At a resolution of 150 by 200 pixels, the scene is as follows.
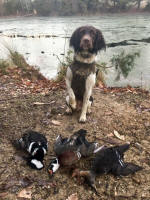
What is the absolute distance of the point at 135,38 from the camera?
555 inches

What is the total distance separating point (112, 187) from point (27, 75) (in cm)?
565

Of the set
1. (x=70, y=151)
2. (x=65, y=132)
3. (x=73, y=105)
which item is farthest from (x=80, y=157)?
(x=73, y=105)

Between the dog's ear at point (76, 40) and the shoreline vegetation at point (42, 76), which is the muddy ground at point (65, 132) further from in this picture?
the dog's ear at point (76, 40)

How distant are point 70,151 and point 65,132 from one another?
988 millimetres

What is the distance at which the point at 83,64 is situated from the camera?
4160 mm

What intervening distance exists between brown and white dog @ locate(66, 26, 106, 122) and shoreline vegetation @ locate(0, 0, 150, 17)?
112ft

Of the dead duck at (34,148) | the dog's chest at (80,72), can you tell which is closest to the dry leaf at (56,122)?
the dog's chest at (80,72)

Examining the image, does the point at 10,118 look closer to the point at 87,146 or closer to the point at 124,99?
the point at 87,146

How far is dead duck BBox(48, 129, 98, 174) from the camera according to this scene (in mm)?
2969

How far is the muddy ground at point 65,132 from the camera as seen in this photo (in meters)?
2.76

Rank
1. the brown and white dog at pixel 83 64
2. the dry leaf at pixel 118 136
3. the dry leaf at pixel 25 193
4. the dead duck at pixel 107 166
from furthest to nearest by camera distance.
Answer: the brown and white dog at pixel 83 64 < the dry leaf at pixel 118 136 < the dead duck at pixel 107 166 < the dry leaf at pixel 25 193

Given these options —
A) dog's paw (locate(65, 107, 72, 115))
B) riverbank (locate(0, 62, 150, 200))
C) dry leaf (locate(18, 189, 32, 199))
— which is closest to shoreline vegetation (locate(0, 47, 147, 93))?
riverbank (locate(0, 62, 150, 200))

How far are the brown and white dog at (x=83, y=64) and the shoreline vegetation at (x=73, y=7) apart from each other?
34.1 metres

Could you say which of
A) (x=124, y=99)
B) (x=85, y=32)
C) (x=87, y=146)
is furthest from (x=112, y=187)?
A: (x=124, y=99)
